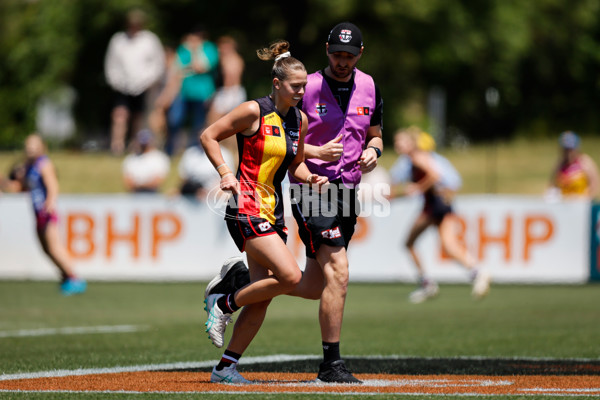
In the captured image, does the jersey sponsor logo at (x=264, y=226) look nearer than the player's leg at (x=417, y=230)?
Yes

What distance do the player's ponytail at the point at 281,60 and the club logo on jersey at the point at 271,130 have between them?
13.0 inches

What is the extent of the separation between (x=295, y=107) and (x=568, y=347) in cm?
382

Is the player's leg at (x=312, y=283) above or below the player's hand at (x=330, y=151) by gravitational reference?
below

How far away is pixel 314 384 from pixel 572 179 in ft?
39.8

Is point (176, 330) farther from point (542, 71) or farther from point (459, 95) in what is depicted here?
point (459, 95)

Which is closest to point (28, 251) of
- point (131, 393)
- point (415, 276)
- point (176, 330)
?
point (415, 276)

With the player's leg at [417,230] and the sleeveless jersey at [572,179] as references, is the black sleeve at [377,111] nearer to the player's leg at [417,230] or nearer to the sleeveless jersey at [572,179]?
the player's leg at [417,230]

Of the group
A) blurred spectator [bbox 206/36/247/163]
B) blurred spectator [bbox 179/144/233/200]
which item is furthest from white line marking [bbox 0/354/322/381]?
blurred spectator [bbox 206/36/247/163]

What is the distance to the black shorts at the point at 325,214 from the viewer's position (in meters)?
7.49

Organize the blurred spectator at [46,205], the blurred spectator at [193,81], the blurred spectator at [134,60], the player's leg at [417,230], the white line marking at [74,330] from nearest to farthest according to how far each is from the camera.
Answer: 1. the white line marking at [74,330]
2. the blurred spectator at [46,205]
3. the player's leg at [417,230]
4. the blurred spectator at [193,81]
5. the blurred spectator at [134,60]

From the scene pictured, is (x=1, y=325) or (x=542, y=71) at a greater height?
(x=542, y=71)

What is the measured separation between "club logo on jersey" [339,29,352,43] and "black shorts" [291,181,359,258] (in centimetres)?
99

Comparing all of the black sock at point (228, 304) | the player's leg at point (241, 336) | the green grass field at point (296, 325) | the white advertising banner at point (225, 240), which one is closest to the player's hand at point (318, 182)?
the player's leg at point (241, 336)

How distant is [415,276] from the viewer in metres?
18.2
